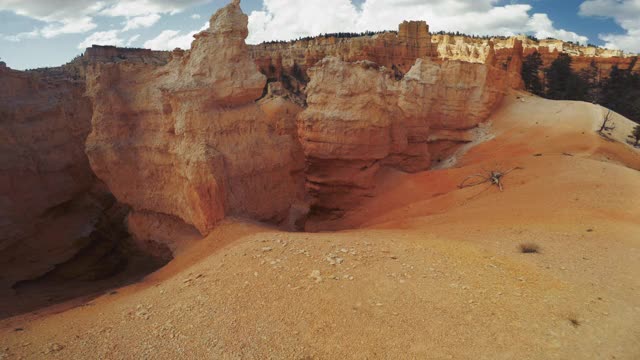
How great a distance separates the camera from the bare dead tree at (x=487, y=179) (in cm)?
1151

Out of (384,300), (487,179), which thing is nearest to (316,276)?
(384,300)

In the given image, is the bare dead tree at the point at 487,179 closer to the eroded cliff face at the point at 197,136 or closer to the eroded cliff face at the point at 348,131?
the eroded cliff face at the point at 348,131

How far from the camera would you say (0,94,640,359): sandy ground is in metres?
4.38

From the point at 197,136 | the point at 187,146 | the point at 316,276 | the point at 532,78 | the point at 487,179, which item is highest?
the point at 197,136

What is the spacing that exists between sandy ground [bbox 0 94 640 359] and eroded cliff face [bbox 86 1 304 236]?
3.72 ft

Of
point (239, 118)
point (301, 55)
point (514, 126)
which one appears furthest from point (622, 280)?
point (301, 55)

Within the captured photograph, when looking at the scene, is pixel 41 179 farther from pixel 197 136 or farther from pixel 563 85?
pixel 563 85

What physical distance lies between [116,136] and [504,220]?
9.41 m

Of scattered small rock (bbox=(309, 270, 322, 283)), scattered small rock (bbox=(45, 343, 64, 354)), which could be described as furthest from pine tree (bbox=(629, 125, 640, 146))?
scattered small rock (bbox=(45, 343, 64, 354))

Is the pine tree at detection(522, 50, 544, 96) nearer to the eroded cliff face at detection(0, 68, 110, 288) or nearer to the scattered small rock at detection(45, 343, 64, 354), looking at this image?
the eroded cliff face at detection(0, 68, 110, 288)

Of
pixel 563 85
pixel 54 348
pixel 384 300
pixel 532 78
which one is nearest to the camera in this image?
pixel 54 348

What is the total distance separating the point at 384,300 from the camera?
505 cm

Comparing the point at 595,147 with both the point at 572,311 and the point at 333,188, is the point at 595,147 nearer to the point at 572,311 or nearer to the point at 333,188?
the point at 333,188

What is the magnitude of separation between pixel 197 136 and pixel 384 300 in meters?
5.50
